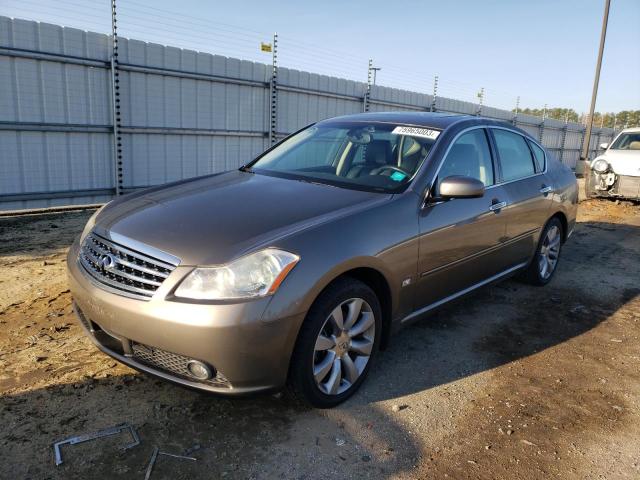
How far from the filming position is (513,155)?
15.2 ft

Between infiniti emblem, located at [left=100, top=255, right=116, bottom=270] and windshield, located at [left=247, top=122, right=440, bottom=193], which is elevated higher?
windshield, located at [left=247, top=122, right=440, bottom=193]

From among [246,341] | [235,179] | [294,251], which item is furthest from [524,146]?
[246,341]

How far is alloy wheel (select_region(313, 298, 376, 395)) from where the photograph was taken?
2.77 metres

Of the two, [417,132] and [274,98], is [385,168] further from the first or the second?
[274,98]

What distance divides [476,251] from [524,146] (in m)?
1.67

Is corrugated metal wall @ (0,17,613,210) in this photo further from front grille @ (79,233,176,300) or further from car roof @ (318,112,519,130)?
front grille @ (79,233,176,300)

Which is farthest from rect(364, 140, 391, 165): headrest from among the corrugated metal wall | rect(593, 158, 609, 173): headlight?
rect(593, 158, 609, 173): headlight

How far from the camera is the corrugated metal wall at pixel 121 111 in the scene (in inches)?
286

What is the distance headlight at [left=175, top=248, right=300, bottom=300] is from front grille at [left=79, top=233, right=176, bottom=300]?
15 centimetres

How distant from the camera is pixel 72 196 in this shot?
801 cm

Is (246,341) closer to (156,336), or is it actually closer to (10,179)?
(156,336)

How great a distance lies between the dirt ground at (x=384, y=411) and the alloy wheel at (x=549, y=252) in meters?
0.94

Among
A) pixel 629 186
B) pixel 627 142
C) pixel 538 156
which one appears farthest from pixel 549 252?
pixel 627 142

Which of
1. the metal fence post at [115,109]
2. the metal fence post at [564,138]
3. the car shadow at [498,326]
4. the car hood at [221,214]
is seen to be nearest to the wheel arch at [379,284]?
the car shadow at [498,326]
